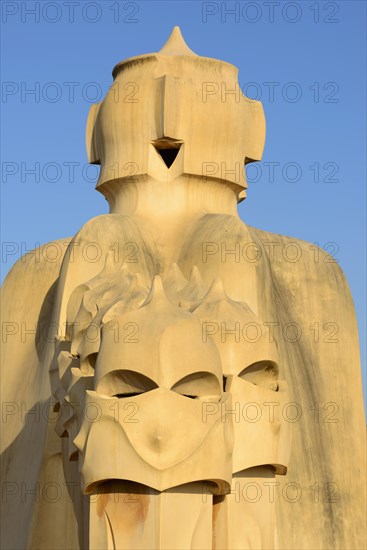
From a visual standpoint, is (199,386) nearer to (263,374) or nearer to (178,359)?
(178,359)

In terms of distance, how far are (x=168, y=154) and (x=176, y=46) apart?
0.95 meters

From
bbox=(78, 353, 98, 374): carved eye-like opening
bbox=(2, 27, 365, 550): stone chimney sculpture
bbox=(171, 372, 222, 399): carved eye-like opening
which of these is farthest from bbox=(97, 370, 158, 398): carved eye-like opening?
bbox=(78, 353, 98, 374): carved eye-like opening

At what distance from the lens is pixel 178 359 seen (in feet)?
25.8

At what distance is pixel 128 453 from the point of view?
307 inches

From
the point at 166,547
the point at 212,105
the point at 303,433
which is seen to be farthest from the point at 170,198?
the point at 166,547

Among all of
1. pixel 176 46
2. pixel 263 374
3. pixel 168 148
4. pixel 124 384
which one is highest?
pixel 176 46

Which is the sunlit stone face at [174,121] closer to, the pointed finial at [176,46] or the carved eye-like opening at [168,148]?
the carved eye-like opening at [168,148]

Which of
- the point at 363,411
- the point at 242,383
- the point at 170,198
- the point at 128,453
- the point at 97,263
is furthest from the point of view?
the point at 363,411

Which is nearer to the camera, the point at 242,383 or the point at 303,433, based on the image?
the point at 242,383

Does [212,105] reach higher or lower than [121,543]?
higher

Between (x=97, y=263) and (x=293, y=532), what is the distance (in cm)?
262

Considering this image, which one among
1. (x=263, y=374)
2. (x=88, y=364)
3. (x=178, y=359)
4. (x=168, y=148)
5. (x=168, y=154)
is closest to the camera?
(x=178, y=359)

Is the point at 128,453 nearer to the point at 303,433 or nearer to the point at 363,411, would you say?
the point at 303,433

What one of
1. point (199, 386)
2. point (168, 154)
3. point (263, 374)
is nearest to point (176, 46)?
point (168, 154)
